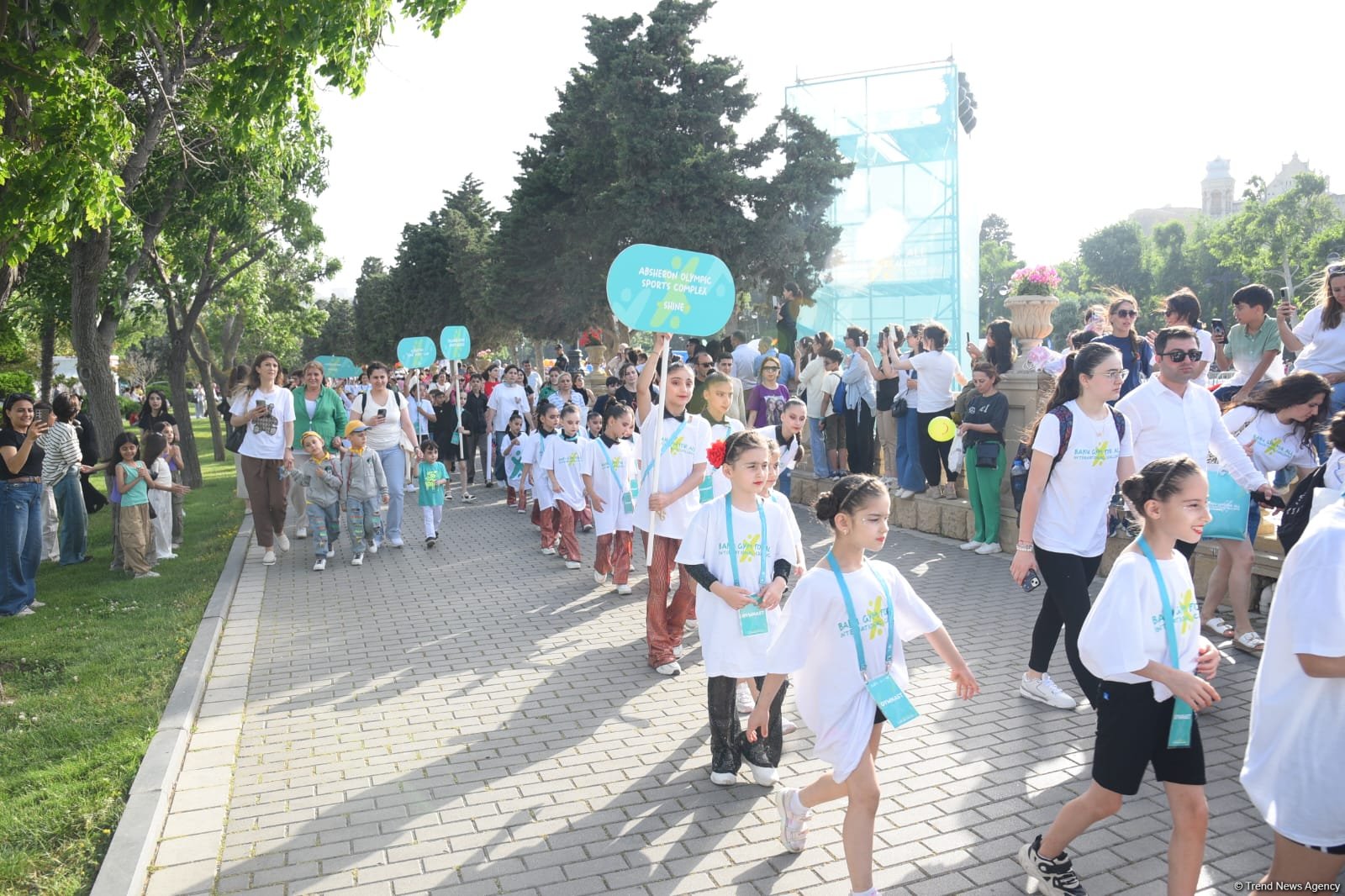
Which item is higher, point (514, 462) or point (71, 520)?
point (514, 462)

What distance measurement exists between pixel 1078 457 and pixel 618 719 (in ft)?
9.57

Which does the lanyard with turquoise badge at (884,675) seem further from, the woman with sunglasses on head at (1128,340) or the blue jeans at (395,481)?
the blue jeans at (395,481)

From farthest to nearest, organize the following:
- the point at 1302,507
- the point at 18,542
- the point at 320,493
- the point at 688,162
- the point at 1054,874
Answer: the point at 688,162, the point at 320,493, the point at 18,542, the point at 1302,507, the point at 1054,874

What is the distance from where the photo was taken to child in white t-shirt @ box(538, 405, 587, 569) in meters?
10.5

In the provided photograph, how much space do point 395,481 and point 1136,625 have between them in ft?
31.5

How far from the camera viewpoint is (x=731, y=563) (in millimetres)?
4930

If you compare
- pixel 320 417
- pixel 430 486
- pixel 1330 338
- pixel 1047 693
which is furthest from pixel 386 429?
pixel 1330 338

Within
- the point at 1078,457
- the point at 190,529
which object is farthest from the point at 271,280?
the point at 1078,457

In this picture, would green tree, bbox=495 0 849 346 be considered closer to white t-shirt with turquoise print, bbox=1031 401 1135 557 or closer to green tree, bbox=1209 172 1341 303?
white t-shirt with turquoise print, bbox=1031 401 1135 557

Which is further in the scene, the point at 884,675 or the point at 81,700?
the point at 81,700

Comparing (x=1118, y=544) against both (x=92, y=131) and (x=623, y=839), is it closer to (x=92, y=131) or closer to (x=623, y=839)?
(x=623, y=839)

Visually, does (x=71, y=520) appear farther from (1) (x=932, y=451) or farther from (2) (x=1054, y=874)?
(2) (x=1054, y=874)

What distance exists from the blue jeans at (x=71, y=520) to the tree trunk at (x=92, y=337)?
1.21 meters

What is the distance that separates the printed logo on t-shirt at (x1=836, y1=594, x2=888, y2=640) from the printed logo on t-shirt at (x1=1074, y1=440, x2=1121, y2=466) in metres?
1.98
